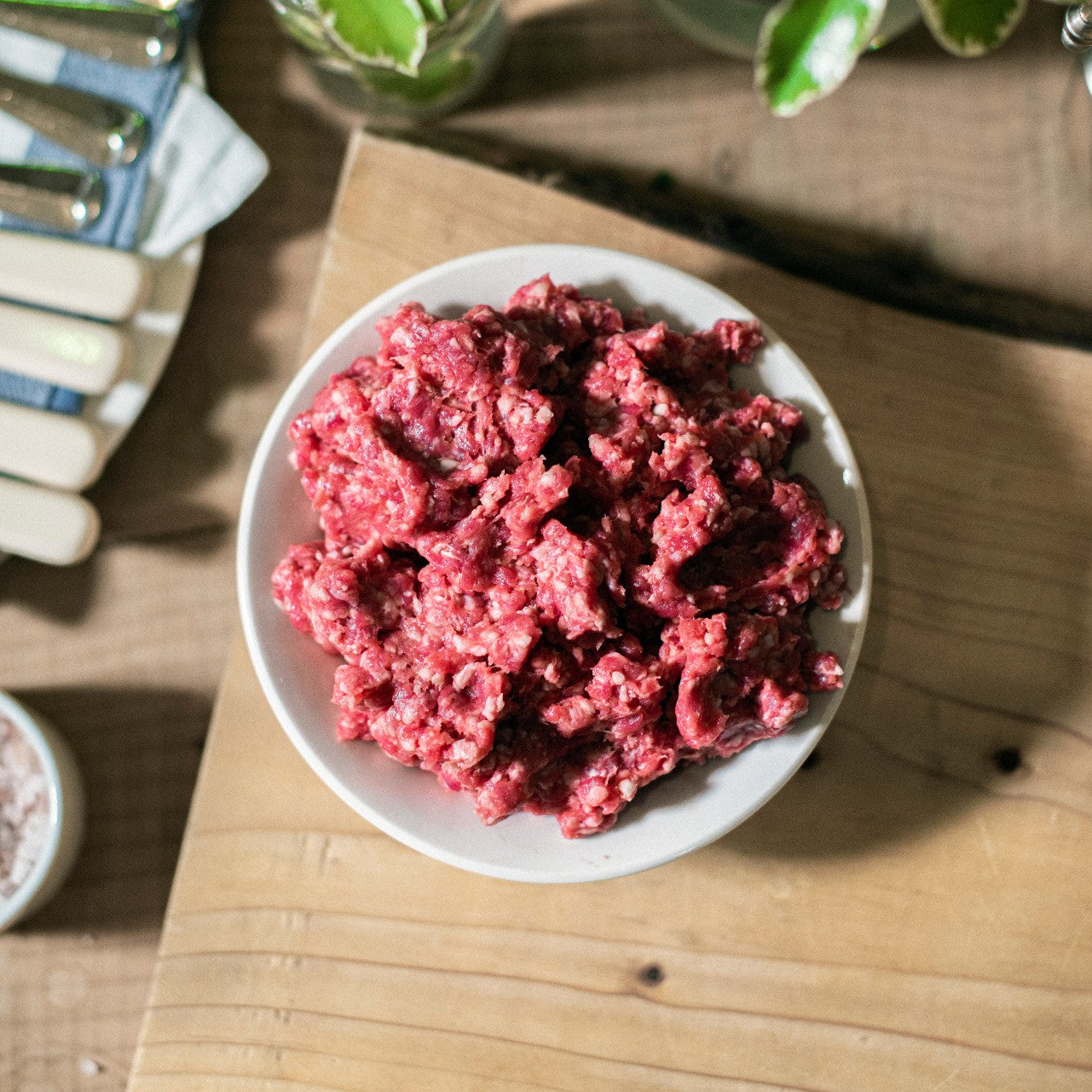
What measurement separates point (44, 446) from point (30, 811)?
602 millimetres

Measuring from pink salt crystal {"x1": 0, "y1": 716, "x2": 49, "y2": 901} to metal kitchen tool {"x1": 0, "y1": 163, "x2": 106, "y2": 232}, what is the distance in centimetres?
86

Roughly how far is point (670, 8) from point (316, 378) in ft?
3.05

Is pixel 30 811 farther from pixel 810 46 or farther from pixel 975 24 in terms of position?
pixel 975 24

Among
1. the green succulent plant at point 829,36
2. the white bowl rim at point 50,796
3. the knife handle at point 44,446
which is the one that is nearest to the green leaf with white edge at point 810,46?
the green succulent plant at point 829,36

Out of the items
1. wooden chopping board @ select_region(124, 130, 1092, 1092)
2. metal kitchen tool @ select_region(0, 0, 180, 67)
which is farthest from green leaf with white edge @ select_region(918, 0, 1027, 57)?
metal kitchen tool @ select_region(0, 0, 180, 67)

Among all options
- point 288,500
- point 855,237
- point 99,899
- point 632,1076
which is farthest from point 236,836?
point 855,237

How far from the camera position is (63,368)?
1836 mm

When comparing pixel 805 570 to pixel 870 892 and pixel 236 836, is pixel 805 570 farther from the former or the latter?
pixel 236 836

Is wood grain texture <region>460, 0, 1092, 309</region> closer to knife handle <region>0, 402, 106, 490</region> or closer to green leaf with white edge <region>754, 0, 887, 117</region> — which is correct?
green leaf with white edge <region>754, 0, 887, 117</region>

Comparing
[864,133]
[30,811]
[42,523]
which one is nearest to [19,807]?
[30,811]

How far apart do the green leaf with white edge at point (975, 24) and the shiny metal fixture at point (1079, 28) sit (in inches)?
8.5

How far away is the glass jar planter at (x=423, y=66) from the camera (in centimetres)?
166

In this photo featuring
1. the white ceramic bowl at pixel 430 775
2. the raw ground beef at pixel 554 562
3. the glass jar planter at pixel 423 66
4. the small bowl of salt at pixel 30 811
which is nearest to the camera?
the raw ground beef at pixel 554 562

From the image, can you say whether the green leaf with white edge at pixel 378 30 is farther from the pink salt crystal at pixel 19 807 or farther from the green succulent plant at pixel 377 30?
the pink salt crystal at pixel 19 807
